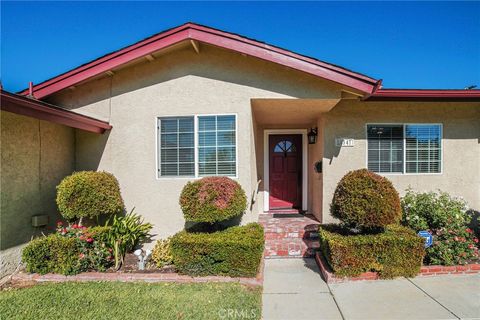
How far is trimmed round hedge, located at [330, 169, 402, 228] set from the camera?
14.1 feet

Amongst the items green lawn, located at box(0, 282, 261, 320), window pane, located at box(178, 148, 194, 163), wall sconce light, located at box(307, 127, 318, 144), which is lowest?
green lawn, located at box(0, 282, 261, 320)

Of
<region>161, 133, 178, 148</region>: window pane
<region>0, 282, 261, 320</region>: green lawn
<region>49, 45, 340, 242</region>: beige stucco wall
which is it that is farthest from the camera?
<region>161, 133, 178, 148</region>: window pane

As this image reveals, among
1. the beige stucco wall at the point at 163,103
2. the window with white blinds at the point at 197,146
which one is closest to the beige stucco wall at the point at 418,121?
the beige stucco wall at the point at 163,103

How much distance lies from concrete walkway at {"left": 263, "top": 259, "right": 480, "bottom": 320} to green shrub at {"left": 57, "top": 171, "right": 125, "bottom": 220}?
3.58 m

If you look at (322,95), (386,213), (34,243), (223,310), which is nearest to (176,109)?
(322,95)

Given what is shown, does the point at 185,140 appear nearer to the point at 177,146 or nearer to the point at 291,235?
the point at 177,146

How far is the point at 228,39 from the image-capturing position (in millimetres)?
5078

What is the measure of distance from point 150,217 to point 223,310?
2.97m

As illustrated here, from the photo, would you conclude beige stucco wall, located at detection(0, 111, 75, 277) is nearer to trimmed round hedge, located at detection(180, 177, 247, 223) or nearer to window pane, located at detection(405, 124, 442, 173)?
trimmed round hedge, located at detection(180, 177, 247, 223)

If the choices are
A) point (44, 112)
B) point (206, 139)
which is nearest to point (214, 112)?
point (206, 139)

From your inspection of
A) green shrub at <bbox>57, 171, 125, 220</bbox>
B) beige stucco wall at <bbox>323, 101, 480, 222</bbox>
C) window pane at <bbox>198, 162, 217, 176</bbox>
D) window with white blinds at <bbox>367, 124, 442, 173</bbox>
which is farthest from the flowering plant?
window with white blinds at <bbox>367, 124, 442, 173</bbox>

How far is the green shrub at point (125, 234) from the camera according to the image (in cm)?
479

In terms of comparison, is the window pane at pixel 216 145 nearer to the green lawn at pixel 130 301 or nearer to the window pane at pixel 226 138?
the window pane at pixel 226 138

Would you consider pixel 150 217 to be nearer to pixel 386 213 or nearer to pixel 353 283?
pixel 353 283
